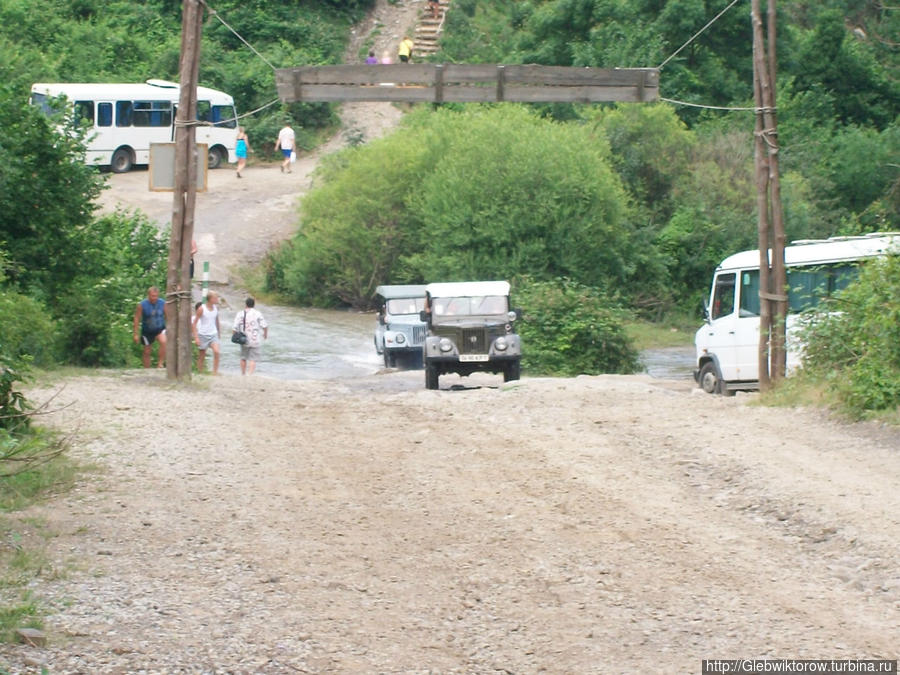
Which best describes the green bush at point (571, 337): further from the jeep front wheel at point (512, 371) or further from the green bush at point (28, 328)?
the green bush at point (28, 328)

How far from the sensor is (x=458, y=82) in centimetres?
1845

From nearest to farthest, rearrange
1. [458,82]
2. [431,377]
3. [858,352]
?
[858,352] → [458,82] → [431,377]

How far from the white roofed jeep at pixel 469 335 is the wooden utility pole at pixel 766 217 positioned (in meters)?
5.24

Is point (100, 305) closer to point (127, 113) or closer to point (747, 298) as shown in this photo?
point (747, 298)

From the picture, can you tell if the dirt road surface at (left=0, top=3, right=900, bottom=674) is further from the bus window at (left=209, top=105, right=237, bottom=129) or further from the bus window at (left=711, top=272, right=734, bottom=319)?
the bus window at (left=209, top=105, right=237, bottom=129)

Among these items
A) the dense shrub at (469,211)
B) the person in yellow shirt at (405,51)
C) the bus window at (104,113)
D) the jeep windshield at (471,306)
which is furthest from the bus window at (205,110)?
the jeep windshield at (471,306)

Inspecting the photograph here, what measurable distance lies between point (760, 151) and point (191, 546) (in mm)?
12575

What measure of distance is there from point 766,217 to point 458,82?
16.1 feet

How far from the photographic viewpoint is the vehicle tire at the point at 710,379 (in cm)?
2272

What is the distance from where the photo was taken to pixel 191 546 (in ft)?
28.0

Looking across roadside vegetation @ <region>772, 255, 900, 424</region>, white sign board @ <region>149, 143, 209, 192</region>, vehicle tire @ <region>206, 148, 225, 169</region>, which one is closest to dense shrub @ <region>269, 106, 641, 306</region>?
vehicle tire @ <region>206, 148, 225, 169</region>

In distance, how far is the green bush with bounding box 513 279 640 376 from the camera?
29016 mm

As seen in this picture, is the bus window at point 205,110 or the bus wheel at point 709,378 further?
the bus window at point 205,110

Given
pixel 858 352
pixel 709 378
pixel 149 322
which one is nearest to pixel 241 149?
pixel 149 322
